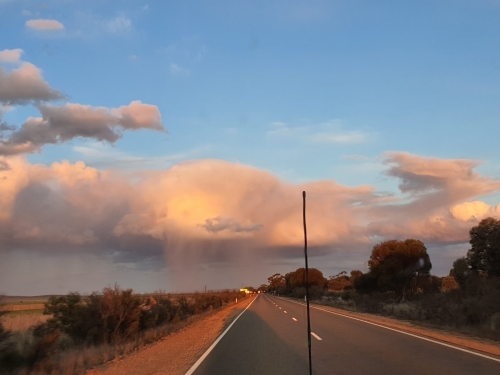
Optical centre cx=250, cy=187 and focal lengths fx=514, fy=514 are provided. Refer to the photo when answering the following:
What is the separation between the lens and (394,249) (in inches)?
2112

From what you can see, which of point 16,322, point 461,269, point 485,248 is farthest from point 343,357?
point 461,269

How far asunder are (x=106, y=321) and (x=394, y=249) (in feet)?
124

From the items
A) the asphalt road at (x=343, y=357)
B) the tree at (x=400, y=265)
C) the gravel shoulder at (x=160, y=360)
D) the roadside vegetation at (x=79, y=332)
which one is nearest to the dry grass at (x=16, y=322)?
the roadside vegetation at (x=79, y=332)

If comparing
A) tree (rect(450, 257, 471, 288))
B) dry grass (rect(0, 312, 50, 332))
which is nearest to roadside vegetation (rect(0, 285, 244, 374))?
dry grass (rect(0, 312, 50, 332))

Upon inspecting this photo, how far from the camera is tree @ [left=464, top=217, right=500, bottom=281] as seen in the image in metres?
35.2

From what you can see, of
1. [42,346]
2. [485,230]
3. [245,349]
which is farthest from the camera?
[485,230]

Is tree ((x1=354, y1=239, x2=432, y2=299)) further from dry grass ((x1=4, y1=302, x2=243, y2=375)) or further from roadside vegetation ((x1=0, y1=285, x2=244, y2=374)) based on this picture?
dry grass ((x1=4, y1=302, x2=243, y2=375))

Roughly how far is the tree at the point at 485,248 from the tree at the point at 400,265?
14.1 meters

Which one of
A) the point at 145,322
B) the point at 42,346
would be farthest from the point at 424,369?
the point at 145,322

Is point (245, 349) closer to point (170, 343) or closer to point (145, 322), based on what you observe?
point (170, 343)

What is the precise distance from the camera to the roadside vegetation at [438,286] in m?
23.8

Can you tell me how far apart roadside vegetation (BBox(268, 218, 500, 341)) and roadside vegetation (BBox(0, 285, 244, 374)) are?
24.9 ft

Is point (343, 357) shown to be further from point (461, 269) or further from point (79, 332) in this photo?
point (461, 269)

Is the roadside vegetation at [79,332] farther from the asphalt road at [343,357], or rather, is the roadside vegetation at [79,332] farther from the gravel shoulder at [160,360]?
the asphalt road at [343,357]
